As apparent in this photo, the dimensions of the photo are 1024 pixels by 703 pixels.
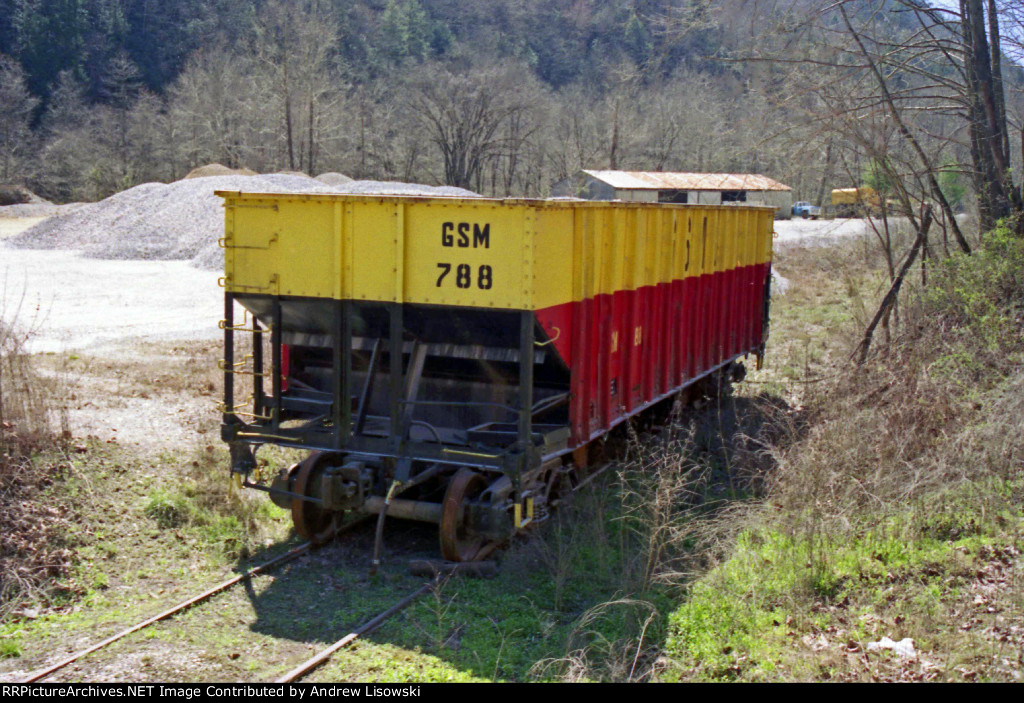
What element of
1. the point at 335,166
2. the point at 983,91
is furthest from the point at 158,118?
the point at 983,91

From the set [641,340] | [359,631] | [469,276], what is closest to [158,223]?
[641,340]

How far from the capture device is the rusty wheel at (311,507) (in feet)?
26.6

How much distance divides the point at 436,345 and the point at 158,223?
98.4ft

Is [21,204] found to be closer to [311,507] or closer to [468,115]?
[468,115]

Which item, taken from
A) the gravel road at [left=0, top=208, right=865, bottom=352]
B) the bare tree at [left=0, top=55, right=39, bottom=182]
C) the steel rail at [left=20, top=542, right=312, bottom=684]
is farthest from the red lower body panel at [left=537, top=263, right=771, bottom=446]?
the bare tree at [left=0, top=55, right=39, bottom=182]

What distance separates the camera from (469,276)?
745 centimetres

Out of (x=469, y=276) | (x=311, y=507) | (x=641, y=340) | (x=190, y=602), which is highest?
(x=469, y=276)

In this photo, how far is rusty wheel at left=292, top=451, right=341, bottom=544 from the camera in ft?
26.6

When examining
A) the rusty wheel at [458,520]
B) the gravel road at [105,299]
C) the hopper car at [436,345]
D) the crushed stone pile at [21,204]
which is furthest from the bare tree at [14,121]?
the rusty wheel at [458,520]

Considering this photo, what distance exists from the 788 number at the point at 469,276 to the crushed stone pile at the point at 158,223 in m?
23.7

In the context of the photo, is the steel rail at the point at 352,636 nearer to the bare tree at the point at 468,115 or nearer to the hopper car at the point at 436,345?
the hopper car at the point at 436,345

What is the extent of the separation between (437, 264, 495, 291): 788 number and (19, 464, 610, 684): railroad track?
2425 millimetres

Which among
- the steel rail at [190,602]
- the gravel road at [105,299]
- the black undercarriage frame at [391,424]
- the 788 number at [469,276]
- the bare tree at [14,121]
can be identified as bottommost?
the steel rail at [190,602]

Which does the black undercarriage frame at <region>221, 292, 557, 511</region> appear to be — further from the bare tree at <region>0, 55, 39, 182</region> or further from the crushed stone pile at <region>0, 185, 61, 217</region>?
the bare tree at <region>0, 55, 39, 182</region>
